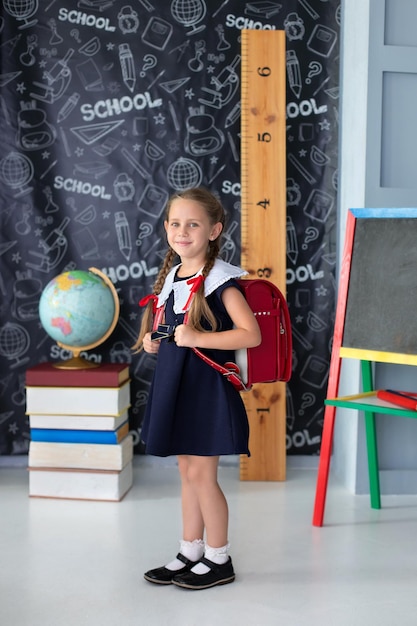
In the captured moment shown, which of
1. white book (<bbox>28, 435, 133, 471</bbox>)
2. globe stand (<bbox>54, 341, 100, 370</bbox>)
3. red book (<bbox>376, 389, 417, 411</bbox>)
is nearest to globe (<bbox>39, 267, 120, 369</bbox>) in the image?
globe stand (<bbox>54, 341, 100, 370</bbox>)

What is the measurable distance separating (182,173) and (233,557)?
1917 mm

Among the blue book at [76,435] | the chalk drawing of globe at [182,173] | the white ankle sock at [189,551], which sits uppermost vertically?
the chalk drawing of globe at [182,173]

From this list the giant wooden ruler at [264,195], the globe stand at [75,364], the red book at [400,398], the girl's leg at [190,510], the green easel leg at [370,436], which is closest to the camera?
the girl's leg at [190,510]

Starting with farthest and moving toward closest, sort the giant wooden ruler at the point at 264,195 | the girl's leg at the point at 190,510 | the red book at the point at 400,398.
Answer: the giant wooden ruler at the point at 264,195
the red book at the point at 400,398
the girl's leg at the point at 190,510

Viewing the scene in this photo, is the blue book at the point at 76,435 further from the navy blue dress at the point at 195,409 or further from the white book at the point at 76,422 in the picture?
the navy blue dress at the point at 195,409

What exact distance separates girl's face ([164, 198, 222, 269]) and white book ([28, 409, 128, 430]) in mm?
1211

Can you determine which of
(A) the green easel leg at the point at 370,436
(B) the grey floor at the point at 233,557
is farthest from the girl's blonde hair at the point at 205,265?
(A) the green easel leg at the point at 370,436

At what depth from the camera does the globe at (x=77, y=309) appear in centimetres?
329

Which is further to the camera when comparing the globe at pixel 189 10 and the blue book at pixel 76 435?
the globe at pixel 189 10

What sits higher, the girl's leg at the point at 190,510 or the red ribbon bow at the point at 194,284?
the red ribbon bow at the point at 194,284

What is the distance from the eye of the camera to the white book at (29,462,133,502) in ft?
10.8

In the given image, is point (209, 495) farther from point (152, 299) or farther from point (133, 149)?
point (133, 149)

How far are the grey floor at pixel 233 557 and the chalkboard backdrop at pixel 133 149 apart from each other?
27.8 inches

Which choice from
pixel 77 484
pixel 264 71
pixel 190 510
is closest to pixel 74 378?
pixel 77 484
